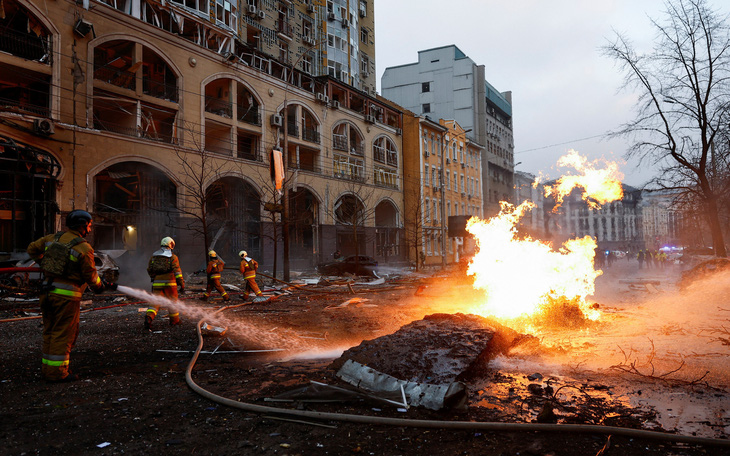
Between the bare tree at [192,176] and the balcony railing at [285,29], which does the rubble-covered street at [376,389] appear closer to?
the bare tree at [192,176]

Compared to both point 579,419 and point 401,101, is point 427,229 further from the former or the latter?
point 579,419

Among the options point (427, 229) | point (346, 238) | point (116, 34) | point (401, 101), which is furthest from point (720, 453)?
point (401, 101)

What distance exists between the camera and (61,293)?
18.5ft

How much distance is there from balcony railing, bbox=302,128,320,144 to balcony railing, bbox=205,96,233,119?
751cm

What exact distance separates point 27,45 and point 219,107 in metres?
11.3

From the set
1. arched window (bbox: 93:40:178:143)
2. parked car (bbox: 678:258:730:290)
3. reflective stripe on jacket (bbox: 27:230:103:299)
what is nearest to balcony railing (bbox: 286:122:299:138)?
arched window (bbox: 93:40:178:143)

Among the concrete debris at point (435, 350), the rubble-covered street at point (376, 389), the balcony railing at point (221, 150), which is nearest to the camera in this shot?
the rubble-covered street at point (376, 389)

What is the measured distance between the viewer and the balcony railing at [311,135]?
118 ft

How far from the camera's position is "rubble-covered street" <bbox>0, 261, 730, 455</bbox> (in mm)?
3770

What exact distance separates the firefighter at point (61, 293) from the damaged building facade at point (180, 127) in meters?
13.4

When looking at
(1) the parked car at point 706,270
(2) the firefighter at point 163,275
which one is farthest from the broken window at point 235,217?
(1) the parked car at point 706,270

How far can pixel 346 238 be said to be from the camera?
39.6m

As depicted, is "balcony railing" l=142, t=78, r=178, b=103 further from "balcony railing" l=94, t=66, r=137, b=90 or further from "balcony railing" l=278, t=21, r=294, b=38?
"balcony railing" l=278, t=21, r=294, b=38

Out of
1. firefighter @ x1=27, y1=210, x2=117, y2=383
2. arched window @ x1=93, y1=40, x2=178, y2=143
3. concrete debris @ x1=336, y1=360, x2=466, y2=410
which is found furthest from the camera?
arched window @ x1=93, y1=40, x2=178, y2=143
